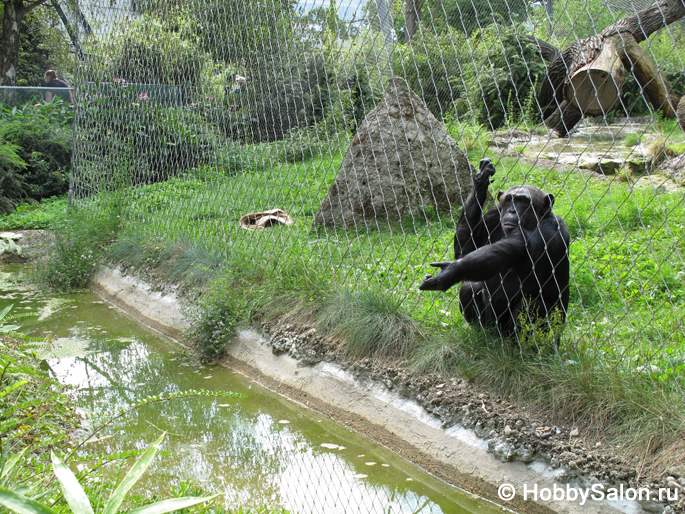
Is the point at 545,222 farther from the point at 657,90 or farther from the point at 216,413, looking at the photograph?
the point at 657,90

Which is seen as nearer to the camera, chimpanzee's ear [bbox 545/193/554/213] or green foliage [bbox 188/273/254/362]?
chimpanzee's ear [bbox 545/193/554/213]

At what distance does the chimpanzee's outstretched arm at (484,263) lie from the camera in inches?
121

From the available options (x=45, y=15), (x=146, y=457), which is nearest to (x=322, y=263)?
(x=146, y=457)

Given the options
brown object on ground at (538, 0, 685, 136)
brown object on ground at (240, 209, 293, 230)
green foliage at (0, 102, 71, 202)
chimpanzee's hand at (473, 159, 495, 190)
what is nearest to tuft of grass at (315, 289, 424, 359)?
chimpanzee's hand at (473, 159, 495, 190)

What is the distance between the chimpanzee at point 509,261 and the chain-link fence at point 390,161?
14 mm

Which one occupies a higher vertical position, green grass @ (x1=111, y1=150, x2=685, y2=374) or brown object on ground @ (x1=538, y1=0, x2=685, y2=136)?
brown object on ground @ (x1=538, y1=0, x2=685, y2=136)

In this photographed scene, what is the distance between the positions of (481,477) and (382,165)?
436 centimetres

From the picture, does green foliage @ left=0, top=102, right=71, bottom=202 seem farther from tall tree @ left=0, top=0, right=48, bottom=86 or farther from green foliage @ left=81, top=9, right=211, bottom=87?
tall tree @ left=0, top=0, right=48, bottom=86

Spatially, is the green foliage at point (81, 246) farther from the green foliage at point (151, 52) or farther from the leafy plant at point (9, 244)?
the green foliage at point (151, 52)

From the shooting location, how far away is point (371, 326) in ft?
12.9

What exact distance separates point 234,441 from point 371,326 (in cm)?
115

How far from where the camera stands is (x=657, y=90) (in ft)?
25.0

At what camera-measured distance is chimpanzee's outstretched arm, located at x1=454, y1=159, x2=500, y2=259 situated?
3.34 metres

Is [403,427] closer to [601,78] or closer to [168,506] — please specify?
[168,506]
